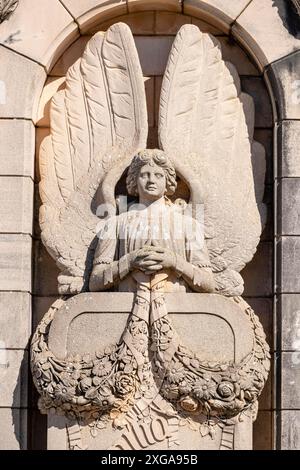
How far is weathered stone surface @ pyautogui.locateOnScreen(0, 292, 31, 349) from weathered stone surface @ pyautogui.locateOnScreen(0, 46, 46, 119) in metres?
1.65

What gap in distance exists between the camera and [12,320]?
1408 cm

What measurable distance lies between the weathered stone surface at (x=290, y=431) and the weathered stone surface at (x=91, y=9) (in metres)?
3.98

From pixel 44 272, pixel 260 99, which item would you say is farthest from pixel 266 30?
pixel 44 272

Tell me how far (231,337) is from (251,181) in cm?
151

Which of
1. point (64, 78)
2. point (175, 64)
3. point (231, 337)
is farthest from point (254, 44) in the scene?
point (231, 337)

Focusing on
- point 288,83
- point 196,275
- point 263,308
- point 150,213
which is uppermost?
point 288,83

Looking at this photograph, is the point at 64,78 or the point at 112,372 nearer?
the point at 112,372

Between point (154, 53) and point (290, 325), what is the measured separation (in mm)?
2864

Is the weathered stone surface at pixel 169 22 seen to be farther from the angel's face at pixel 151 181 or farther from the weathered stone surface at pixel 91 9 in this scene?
the angel's face at pixel 151 181

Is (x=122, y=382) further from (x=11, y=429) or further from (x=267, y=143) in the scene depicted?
(x=267, y=143)

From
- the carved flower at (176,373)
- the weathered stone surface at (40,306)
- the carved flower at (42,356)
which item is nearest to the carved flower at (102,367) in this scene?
the carved flower at (42,356)

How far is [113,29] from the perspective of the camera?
47.5 feet

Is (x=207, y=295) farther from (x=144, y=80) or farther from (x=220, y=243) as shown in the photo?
(x=144, y=80)

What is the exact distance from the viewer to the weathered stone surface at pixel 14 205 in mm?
14211
